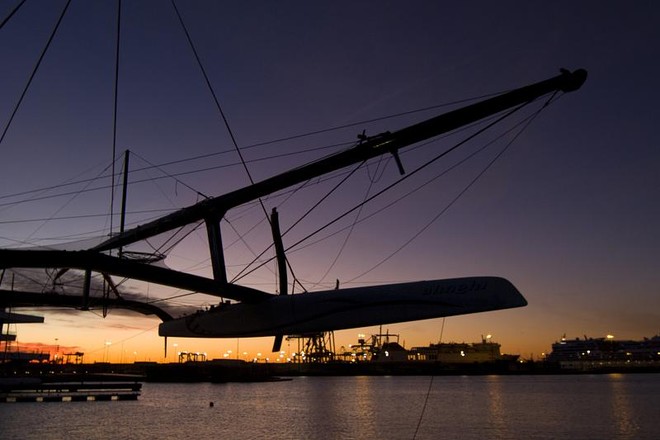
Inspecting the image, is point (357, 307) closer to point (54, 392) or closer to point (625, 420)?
point (625, 420)

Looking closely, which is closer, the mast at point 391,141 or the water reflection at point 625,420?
the mast at point 391,141

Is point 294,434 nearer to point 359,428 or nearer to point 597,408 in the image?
point 359,428

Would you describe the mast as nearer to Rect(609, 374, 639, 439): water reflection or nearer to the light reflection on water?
the light reflection on water

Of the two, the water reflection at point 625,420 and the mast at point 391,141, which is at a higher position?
the mast at point 391,141

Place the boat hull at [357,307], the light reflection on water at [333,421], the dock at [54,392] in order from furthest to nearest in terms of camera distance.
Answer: the dock at [54,392], the light reflection on water at [333,421], the boat hull at [357,307]

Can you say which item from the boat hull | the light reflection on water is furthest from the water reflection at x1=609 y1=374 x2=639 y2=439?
the boat hull

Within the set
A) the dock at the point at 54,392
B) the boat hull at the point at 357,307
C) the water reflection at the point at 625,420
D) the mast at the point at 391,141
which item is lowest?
the water reflection at the point at 625,420

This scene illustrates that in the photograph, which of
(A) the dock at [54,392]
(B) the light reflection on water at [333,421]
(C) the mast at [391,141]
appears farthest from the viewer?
(A) the dock at [54,392]

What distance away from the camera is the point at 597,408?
55031 mm

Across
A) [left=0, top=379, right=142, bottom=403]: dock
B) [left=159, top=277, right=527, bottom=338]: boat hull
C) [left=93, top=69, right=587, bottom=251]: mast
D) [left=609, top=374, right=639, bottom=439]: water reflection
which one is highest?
[left=93, top=69, right=587, bottom=251]: mast

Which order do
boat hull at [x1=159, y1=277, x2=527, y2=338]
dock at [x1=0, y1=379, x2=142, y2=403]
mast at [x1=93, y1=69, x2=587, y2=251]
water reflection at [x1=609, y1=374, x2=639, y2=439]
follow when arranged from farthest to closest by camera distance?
1. dock at [x1=0, y1=379, x2=142, y2=403]
2. water reflection at [x1=609, y1=374, x2=639, y2=439]
3. mast at [x1=93, y1=69, x2=587, y2=251]
4. boat hull at [x1=159, y1=277, x2=527, y2=338]

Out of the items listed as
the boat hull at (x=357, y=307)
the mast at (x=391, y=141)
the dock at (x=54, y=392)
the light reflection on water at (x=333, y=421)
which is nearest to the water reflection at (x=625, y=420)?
the light reflection on water at (x=333, y=421)

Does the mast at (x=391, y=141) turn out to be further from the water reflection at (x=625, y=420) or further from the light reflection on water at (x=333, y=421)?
the water reflection at (x=625, y=420)

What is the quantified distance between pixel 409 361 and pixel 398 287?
18752 cm
